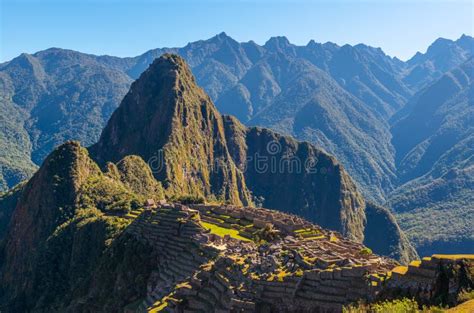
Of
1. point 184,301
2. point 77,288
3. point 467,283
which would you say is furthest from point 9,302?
point 467,283

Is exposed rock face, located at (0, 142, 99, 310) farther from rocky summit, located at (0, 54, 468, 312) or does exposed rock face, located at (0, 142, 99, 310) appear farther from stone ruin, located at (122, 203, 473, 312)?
stone ruin, located at (122, 203, 473, 312)

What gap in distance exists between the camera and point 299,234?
264 ft

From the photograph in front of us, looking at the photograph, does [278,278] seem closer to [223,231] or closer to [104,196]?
[223,231]

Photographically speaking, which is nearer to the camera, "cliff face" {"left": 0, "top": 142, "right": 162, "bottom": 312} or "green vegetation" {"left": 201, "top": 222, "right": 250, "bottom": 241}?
"green vegetation" {"left": 201, "top": 222, "right": 250, "bottom": 241}

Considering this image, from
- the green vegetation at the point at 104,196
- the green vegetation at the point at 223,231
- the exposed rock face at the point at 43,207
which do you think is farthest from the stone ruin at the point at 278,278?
the exposed rock face at the point at 43,207

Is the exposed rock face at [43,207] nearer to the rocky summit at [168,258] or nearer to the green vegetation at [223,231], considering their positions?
the rocky summit at [168,258]

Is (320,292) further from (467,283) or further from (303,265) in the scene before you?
(467,283)

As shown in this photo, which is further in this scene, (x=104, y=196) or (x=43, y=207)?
(x=43, y=207)

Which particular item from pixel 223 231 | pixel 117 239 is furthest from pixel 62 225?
pixel 223 231

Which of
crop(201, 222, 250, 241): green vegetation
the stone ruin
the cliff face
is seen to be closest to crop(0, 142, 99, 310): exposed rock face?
the cliff face

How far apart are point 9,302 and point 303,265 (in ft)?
313

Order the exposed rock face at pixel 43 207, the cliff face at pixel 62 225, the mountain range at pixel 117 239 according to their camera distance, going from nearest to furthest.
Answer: the mountain range at pixel 117 239
the cliff face at pixel 62 225
the exposed rock face at pixel 43 207

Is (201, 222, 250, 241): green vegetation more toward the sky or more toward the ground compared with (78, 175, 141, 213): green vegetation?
more toward the ground

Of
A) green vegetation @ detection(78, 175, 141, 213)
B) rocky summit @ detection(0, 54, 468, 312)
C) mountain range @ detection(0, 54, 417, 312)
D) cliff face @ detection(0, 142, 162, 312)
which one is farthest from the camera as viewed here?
green vegetation @ detection(78, 175, 141, 213)
